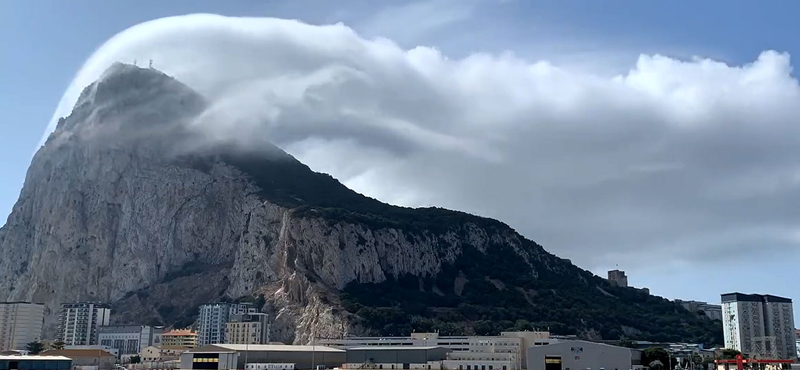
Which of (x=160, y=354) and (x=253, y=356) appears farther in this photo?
(x=160, y=354)

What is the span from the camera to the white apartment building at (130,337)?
176125mm

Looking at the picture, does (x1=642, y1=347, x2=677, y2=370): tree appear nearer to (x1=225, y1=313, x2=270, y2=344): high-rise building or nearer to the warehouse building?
the warehouse building

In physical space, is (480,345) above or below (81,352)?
above

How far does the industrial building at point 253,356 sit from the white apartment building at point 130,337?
54.6 meters

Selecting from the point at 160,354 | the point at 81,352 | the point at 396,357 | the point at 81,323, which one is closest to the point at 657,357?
the point at 396,357

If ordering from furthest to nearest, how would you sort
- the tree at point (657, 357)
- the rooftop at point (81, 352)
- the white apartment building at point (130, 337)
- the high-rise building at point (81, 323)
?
the high-rise building at point (81, 323) < the white apartment building at point (130, 337) < the rooftop at point (81, 352) < the tree at point (657, 357)

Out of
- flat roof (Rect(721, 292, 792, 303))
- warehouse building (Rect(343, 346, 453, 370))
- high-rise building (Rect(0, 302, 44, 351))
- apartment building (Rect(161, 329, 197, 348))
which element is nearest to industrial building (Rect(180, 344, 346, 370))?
warehouse building (Rect(343, 346, 453, 370))

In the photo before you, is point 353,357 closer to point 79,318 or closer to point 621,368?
point 621,368

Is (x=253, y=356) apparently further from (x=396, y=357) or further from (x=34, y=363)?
(x=34, y=363)

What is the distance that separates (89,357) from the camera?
14488 centimetres

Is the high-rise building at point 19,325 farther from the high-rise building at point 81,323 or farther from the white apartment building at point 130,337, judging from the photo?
the white apartment building at point 130,337

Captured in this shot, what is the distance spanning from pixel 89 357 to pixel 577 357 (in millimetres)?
84536

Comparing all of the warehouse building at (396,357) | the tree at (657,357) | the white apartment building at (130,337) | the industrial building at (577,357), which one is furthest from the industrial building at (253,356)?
the white apartment building at (130,337)

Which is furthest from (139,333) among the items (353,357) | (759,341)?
(759,341)
